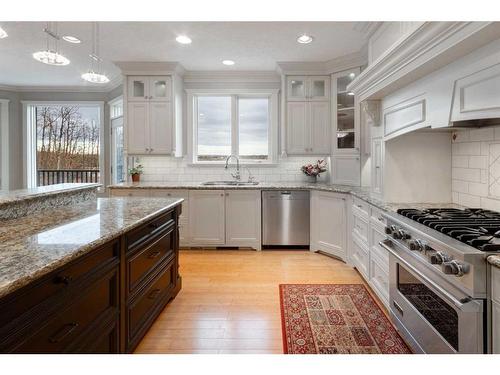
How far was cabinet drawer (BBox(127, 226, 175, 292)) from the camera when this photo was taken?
6.81 feet

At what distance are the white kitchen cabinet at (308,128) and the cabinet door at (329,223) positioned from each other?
0.74m

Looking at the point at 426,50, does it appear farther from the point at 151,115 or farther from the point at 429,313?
the point at 151,115

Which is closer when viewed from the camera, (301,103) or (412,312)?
(412,312)

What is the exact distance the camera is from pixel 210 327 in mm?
2473

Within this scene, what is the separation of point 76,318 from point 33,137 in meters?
6.32

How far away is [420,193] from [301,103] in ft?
7.85

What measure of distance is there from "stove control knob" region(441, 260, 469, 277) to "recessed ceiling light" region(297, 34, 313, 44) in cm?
304

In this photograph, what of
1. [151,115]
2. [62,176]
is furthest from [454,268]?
[62,176]

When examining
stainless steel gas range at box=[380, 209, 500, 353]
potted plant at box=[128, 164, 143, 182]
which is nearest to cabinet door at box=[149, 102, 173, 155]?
potted plant at box=[128, 164, 143, 182]

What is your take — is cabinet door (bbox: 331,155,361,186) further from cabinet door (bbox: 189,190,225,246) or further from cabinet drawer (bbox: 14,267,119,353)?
cabinet drawer (bbox: 14,267,119,353)

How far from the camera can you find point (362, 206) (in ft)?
11.1

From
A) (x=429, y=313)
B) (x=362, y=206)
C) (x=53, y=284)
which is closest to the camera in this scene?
(x=53, y=284)
